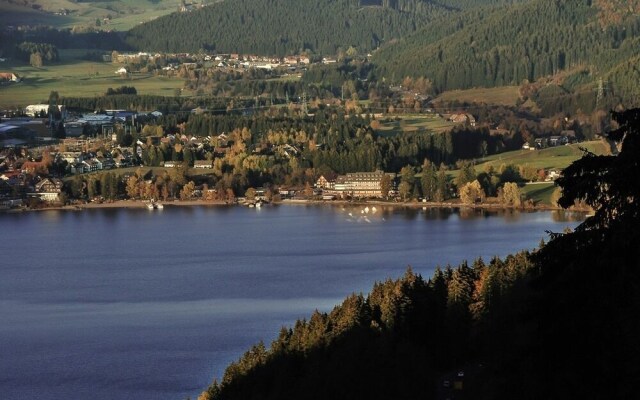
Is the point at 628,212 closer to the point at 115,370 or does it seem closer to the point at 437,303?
the point at 437,303

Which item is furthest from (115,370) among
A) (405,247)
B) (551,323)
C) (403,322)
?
(405,247)

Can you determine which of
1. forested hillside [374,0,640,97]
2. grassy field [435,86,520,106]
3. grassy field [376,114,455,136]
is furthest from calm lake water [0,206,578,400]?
forested hillside [374,0,640,97]

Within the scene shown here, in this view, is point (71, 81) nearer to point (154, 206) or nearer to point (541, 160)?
point (154, 206)

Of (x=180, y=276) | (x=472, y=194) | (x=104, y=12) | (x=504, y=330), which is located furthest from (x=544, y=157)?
(x=104, y=12)

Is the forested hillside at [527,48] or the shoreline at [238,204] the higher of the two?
the forested hillside at [527,48]

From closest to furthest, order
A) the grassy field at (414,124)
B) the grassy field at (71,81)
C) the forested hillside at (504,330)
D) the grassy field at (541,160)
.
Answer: the forested hillside at (504,330) → the grassy field at (541,160) → the grassy field at (414,124) → the grassy field at (71,81)

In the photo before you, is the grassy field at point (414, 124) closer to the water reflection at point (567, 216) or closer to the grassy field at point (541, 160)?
the grassy field at point (541, 160)

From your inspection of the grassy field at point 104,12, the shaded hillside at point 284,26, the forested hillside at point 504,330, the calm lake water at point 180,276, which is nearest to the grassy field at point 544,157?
the calm lake water at point 180,276
